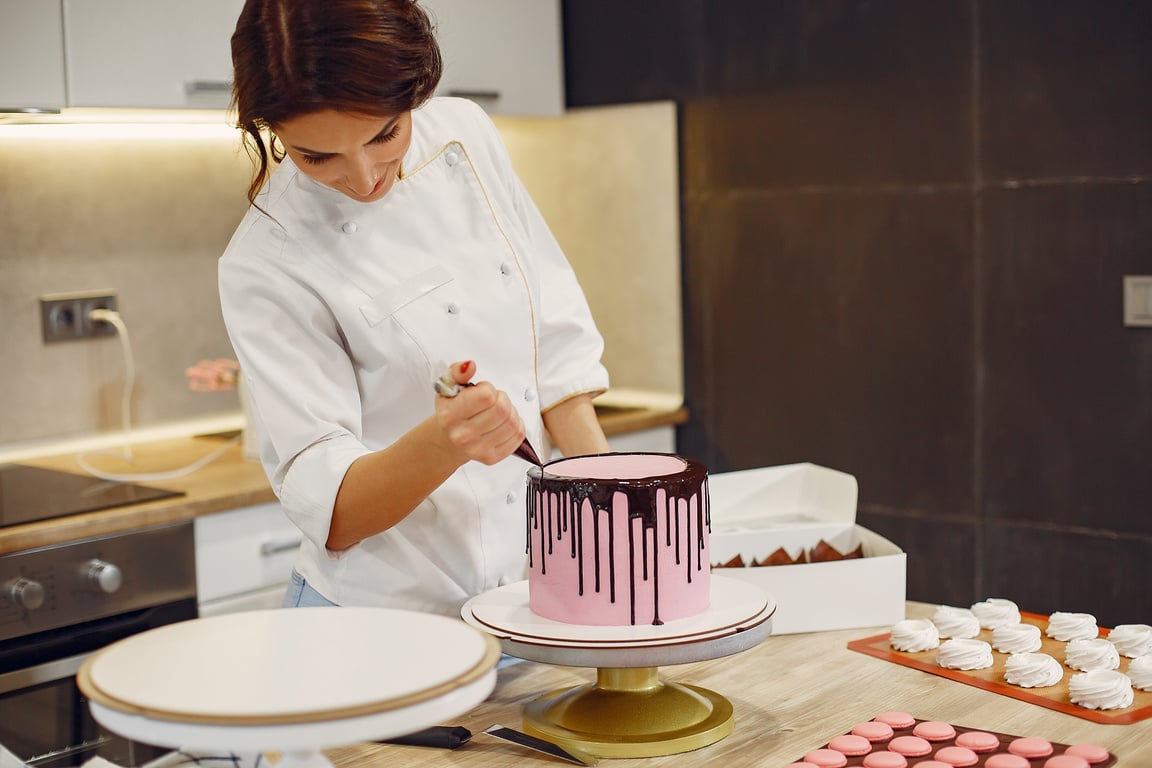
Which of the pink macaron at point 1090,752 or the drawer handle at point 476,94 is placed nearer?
the pink macaron at point 1090,752

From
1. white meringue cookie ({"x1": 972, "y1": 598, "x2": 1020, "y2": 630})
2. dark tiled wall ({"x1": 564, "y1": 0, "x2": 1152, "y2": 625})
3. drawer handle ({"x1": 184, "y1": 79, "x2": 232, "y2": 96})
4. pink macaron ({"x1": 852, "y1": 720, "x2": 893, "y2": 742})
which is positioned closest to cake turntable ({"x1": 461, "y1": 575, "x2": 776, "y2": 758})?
pink macaron ({"x1": 852, "y1": 720, "x2": 893, "y2": 742})

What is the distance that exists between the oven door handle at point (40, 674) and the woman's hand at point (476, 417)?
1112 millimetres

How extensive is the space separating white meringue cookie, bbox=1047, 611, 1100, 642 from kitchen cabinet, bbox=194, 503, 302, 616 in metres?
1.26

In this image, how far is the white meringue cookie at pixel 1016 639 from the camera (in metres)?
1.23

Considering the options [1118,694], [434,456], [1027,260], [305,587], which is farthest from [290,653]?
[1027,260]

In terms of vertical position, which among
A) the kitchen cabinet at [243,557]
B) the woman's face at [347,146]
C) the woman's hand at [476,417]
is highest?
the woman's face at [347,146]

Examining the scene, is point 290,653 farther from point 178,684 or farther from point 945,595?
point 945,595

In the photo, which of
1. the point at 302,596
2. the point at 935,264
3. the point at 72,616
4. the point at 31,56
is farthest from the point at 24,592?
the point at 935,264

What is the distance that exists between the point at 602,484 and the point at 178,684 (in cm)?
42

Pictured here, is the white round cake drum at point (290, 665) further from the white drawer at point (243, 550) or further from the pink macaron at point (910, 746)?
the white drawer at point (243, 550)

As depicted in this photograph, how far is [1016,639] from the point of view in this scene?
123cm

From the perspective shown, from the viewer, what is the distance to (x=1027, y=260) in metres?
2.18

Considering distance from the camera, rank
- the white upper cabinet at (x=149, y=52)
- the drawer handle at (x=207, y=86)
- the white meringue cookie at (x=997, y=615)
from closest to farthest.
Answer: the white meringue cookie at (x=997, y=615)
the white upper cabinet at (x=149, y=52)
the drawer handle at (x=207, y=86)

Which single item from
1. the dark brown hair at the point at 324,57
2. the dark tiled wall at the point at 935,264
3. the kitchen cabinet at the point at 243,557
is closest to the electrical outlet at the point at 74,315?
the kitchen cabinet at the point at 243,557
